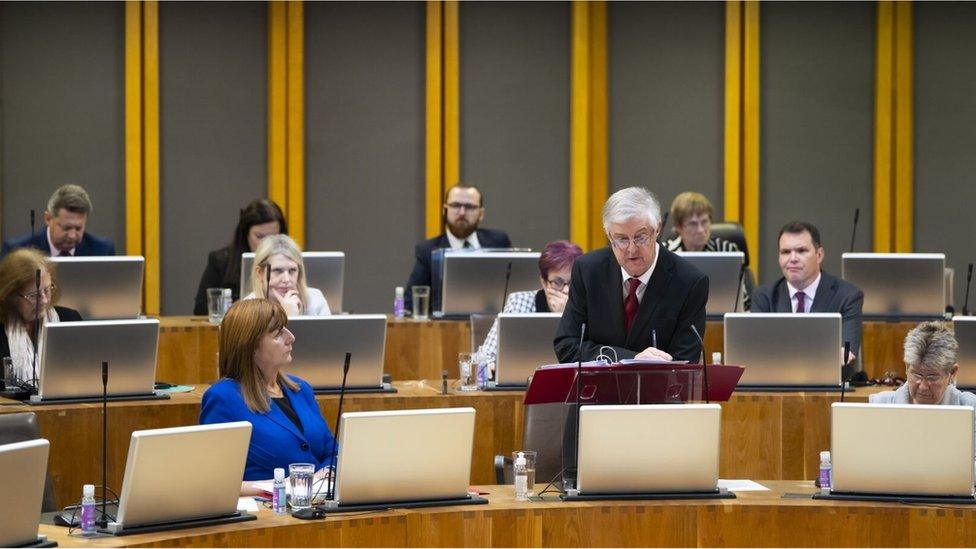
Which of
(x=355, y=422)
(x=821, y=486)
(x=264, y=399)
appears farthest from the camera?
(x=264, y=399)

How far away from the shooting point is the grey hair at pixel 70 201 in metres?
6.61

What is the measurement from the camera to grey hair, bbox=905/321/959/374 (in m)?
4.11

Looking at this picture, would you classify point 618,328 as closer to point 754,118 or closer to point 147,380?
point 147,380

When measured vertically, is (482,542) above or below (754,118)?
below

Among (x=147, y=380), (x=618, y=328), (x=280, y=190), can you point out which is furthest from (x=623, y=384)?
(x=280, y=190)

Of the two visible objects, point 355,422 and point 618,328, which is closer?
point 355,422

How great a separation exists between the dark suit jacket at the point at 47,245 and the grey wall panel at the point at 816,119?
389cm

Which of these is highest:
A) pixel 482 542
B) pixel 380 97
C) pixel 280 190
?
pixel 380 97

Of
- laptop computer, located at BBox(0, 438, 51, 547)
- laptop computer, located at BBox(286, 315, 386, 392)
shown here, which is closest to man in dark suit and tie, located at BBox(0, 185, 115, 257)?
laptop computer, located at BBox(286, 315, 386, 392)

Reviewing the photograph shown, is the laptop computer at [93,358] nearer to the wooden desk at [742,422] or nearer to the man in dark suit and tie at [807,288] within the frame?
the wooden desk at [742,422]

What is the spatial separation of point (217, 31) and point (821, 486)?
549 cm

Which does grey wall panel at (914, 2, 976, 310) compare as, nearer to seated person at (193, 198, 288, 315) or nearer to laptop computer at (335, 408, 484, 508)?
seated person at (193, 198, 288, 315)

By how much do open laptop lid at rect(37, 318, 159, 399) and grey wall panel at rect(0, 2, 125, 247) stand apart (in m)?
3.59

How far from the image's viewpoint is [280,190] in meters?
8.35
